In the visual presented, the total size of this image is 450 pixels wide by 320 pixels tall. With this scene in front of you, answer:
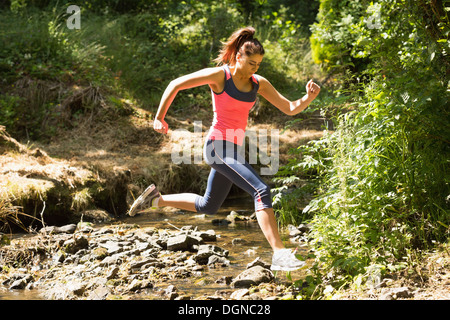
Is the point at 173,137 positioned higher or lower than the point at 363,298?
higher

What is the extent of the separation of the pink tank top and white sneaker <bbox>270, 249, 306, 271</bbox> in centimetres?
99

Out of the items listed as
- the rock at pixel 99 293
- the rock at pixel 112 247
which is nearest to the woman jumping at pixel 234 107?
the rock at pixel 99 293

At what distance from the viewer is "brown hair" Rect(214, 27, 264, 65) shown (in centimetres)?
419

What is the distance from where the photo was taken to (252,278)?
14.0 ft

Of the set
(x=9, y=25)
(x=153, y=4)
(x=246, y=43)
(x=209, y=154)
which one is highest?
(x=153, y=4)

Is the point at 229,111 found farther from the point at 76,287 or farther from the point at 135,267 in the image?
the point at 76,287

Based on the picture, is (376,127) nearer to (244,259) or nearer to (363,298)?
(363,298)

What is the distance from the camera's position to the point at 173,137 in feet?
32.8

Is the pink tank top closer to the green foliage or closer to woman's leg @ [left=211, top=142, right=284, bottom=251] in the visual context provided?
woman's leg @ [left=211, top=142, right=284, bottom=251]

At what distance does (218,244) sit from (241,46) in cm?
247

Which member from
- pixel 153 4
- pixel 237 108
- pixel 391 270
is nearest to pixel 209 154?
pixel 237 108

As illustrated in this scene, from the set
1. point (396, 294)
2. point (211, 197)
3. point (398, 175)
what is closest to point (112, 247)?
point (211, 197)

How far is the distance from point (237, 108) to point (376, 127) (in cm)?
115

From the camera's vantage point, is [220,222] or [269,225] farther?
[220,222]
